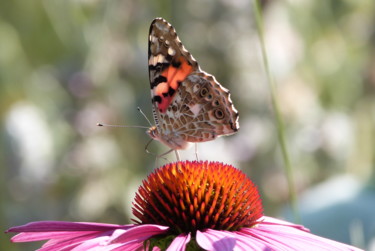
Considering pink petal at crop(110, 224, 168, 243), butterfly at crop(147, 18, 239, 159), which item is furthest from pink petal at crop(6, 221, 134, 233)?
butterfly at crop(147, 18, 239, 159)

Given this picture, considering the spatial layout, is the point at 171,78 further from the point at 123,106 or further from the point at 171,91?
the point at 123,106

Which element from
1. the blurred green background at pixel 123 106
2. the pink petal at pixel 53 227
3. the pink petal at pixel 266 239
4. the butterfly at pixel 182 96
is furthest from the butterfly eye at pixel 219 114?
the blurred green background at pixel 123 106

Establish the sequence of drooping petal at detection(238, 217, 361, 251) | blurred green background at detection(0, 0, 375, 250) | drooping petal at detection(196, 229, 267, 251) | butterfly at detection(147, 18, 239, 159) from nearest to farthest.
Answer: drooping petal at detection(196, 229, 267, 251) < drooping petal at detection(238, 217, 361, 251) < butterfly at detection(147, 18, 239, 159) < blurred green background at detection(0, 0, 375, 250)

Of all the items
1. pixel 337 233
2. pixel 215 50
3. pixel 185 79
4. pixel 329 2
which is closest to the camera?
pixel 185 79

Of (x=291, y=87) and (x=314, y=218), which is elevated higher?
(x=291, y=87)

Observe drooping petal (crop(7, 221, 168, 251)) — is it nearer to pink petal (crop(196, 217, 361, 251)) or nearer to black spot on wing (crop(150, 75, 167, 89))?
pink petal (crop(196, 217, 361, 251))

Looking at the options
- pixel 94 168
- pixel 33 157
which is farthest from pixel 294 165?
pixel 33 157

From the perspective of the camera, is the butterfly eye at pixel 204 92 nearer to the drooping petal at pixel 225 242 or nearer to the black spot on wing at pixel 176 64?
the black spot on wing at pixel 176 64

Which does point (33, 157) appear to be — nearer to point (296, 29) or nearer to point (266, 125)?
point (266, 125)
